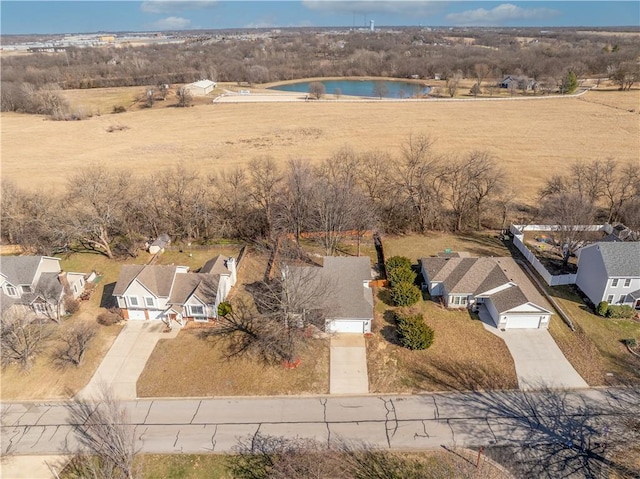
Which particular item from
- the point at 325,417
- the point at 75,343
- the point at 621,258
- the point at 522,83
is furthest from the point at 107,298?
the point at 522,83

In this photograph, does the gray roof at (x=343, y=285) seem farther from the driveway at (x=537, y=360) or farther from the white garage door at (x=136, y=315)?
the white garage door at (x=136, y=315)

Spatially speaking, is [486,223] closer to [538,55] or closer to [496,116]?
[496,116]

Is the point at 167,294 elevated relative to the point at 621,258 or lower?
lower

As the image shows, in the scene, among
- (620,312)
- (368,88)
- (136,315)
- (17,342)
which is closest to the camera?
(17,342)

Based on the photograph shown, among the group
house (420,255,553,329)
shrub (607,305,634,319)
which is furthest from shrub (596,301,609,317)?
house (420,255,553,329)

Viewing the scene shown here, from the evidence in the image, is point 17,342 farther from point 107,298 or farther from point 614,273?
point 614,273

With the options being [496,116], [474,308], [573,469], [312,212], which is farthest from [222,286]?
[496,116]

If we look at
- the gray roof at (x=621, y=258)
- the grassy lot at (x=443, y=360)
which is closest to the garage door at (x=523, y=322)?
the grassy lot at (x=443, y=360)
